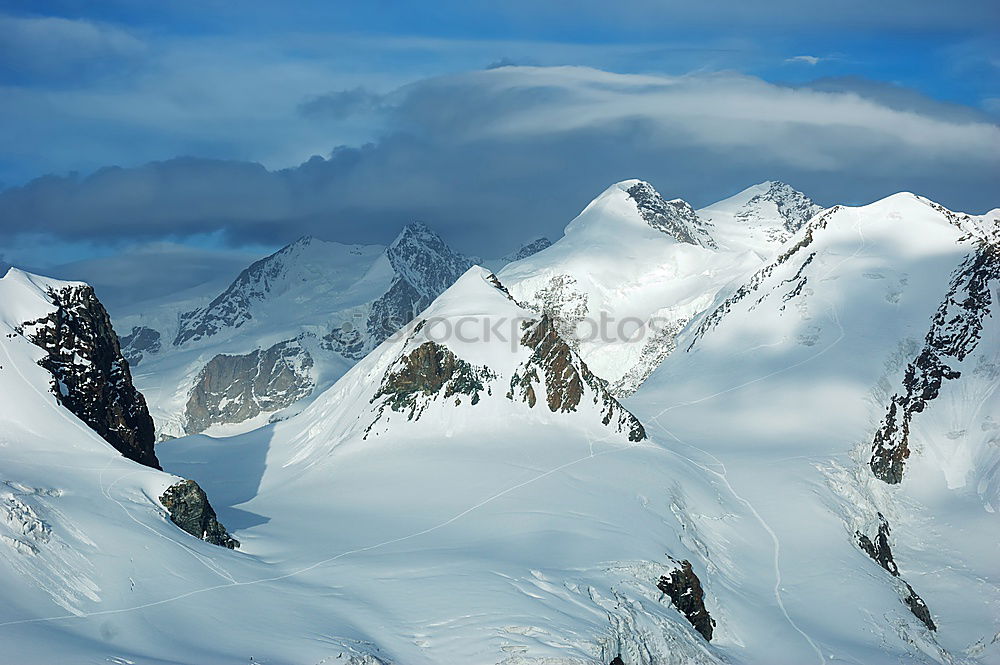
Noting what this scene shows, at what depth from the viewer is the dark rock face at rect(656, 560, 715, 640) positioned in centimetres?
9725

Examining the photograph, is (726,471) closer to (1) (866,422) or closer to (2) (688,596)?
(1) (866,422)

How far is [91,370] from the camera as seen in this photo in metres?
94.5

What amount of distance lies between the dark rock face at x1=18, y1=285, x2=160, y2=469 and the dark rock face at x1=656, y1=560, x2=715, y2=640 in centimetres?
4454

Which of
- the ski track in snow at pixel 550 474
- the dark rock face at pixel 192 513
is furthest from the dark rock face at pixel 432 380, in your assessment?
the dark rock face at pixel 192 513

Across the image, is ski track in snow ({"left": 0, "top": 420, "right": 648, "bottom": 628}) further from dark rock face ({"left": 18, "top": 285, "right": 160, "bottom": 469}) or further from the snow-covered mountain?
dark rock face ({"left": 18, "top": 285, "right": 160, "bottom": 469})

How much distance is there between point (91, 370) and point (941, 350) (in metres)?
114

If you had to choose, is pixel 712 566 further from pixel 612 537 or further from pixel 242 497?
pixel 242 497

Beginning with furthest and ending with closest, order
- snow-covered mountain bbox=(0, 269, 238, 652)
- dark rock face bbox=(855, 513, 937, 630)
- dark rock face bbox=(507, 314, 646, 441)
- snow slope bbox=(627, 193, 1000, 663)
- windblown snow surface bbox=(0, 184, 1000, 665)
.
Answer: dark rock face bbox=(507, 314, 646, 441) → dark rock face bbox=(855, 513, 937, 630) → snow slope bbox=(627, 193, 1000, 663) → windblown snow surface bbox=(0, 184, 1000, 665) → snow-covered mountain bbox=(0, 269, 238, 652)

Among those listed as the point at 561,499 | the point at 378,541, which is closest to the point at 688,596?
the point at 561,499

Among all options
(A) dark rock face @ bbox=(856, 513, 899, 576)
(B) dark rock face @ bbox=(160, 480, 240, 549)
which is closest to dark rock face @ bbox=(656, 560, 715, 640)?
(A) dark rock face @ bbox=(856, 513, 899, 576)

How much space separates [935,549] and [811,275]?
6795cm

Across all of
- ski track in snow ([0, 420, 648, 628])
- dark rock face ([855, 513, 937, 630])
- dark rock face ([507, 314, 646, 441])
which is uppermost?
dark rock face ([507, 314, 646, 441])

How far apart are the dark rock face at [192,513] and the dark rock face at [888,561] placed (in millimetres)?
68353

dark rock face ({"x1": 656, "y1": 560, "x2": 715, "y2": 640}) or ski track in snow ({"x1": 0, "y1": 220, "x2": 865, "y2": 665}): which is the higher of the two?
ski track in snow ({"x1": 0, "y1": 220, "x2": 865, "y2": 665})
